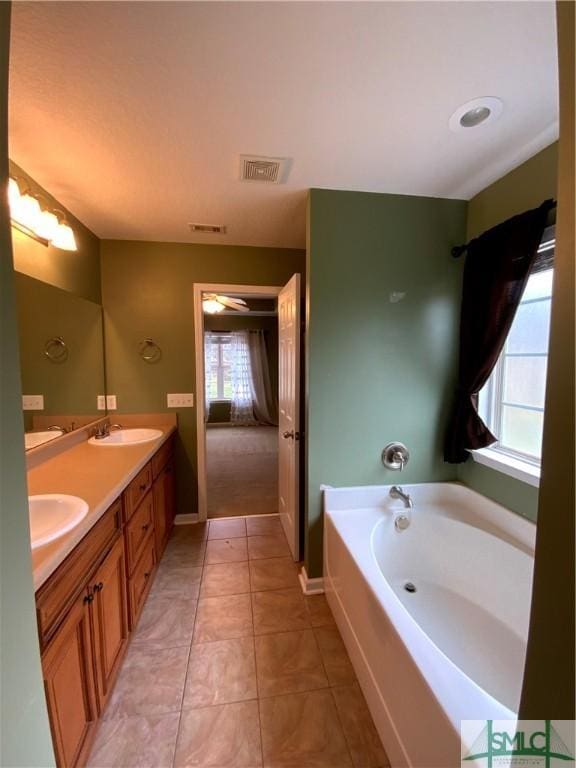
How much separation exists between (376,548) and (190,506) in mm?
1759

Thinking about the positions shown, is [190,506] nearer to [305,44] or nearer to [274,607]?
[274,607]

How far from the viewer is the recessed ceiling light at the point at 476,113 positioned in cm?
121

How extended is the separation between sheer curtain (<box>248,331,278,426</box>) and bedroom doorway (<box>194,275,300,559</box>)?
0.02m

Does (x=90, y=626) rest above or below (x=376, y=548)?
above

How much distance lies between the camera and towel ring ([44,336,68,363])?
191 cm

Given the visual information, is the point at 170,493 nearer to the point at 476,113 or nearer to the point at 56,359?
the point at 56,359

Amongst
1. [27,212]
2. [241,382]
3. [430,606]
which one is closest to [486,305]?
[430,606]

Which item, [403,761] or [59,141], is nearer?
[403,761]

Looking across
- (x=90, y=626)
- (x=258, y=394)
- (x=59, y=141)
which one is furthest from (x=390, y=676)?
(x=258, y=394)

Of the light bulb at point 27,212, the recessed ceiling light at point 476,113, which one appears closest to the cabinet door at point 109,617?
the light bulb at point 27,212

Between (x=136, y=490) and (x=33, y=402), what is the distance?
0.77 meters

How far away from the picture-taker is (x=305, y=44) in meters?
0.99

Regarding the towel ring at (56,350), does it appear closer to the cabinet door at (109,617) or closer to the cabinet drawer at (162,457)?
the cabinet drawer at (162,457)

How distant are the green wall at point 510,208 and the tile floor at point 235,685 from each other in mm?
1222
